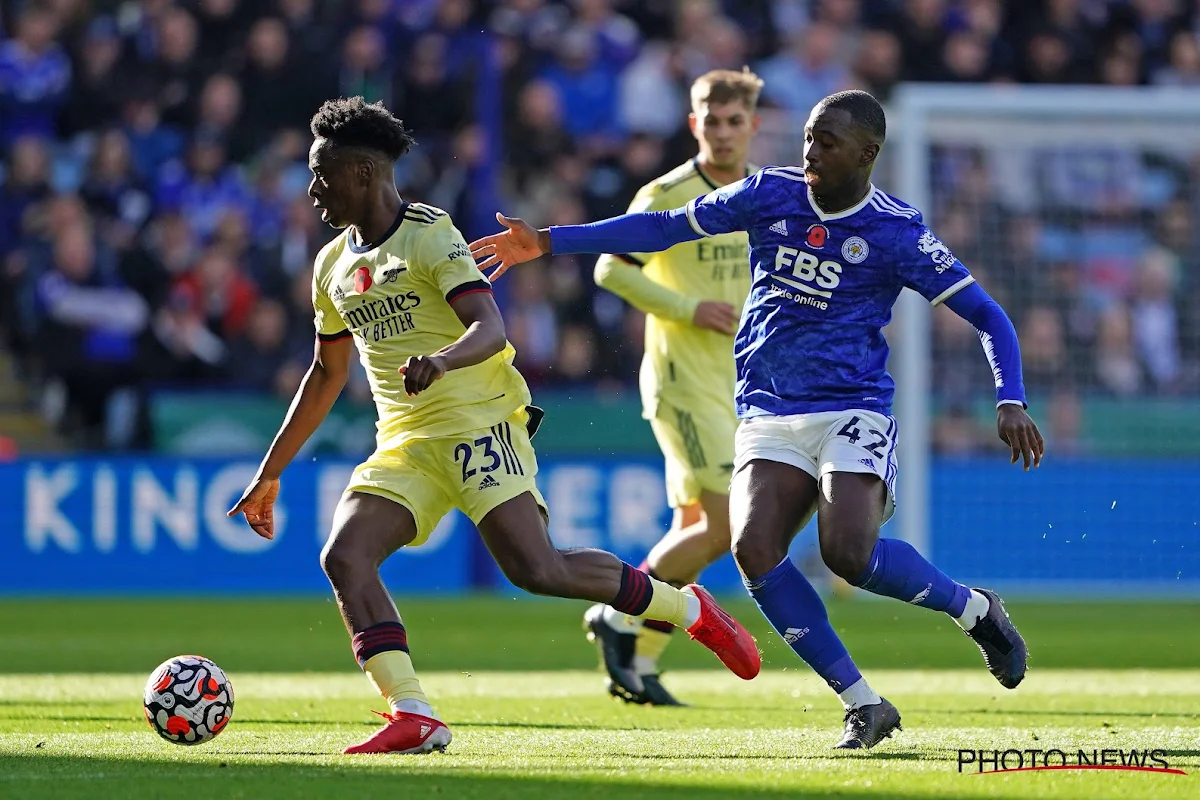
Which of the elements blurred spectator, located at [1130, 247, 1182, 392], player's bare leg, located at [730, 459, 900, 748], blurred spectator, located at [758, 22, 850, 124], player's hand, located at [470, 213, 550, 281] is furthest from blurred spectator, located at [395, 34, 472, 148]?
player's bare leg, located at [730, 459, 900, 748]

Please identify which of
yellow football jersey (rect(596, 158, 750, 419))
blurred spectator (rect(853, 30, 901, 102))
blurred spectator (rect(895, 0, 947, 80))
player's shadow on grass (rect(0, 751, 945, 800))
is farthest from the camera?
blurred spectator (rect(895, 0, 947, 80))

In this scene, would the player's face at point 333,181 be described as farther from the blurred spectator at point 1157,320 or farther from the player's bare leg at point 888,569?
the blurred spectator at point 1157,320

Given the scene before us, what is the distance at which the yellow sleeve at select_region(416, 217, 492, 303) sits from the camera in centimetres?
608

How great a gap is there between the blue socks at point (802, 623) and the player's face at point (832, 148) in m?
1.29

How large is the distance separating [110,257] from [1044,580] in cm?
781

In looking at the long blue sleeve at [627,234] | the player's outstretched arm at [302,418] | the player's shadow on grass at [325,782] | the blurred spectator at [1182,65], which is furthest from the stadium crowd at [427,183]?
the player's shadow on grass at [325,782]

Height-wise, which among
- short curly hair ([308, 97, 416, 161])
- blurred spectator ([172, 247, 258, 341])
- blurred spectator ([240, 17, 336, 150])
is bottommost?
short curly hair ([308, 97, 416, 161])

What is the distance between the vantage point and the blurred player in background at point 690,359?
7.93 meters

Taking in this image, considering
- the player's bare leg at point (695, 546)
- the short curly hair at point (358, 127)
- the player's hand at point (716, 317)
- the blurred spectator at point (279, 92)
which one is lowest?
the player's bare leg at point (695, 546)

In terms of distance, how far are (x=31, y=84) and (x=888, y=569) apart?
11884 millimetres

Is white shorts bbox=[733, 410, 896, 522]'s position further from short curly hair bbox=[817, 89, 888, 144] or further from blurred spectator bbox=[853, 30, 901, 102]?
blurred spectator bbox=[853, 30, 901, 102]

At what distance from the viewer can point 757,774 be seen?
17.7ft

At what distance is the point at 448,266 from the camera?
611 cm

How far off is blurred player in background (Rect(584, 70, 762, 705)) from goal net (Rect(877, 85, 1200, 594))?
5.33 m
